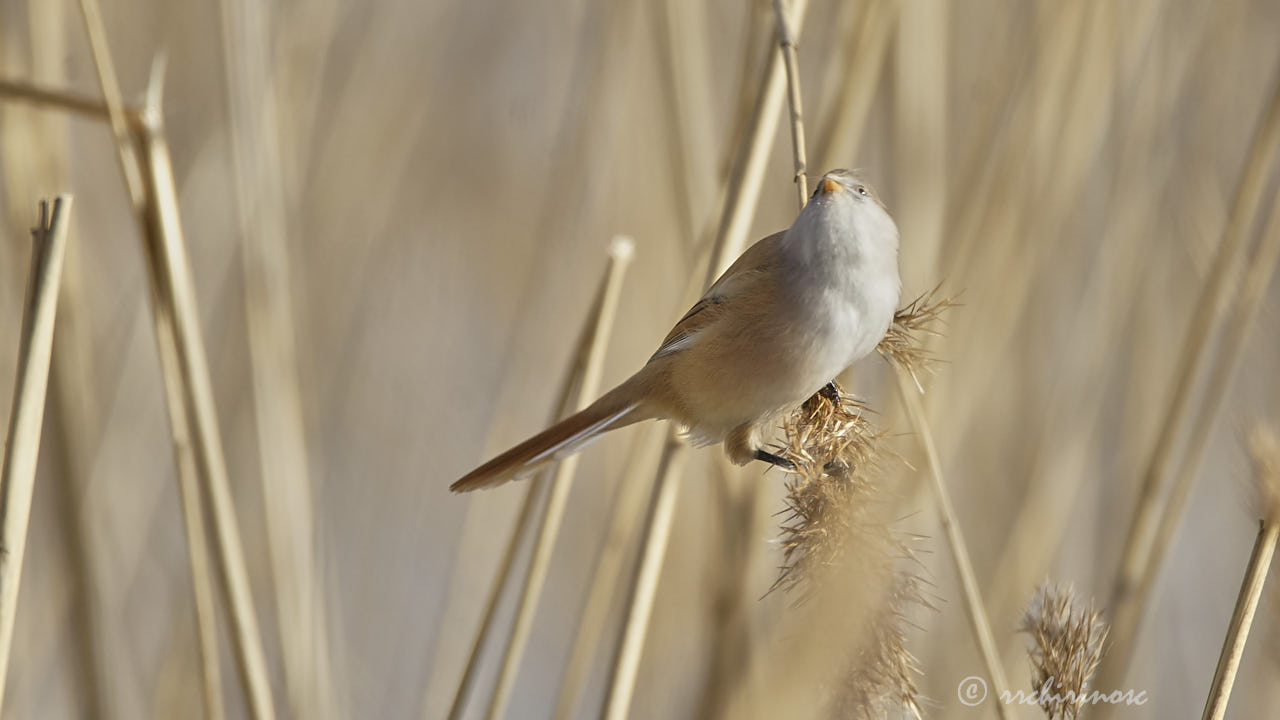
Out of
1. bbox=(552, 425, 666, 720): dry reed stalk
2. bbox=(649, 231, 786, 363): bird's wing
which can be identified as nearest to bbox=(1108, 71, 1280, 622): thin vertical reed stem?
bbox=(649, 231, 786, 363): bird's wing

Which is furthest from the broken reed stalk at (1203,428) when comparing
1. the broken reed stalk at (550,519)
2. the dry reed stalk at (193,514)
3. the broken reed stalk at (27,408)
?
the broken reed stalk at (27,408)

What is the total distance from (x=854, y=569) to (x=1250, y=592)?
15.6 inches

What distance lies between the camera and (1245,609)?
40.8 inches

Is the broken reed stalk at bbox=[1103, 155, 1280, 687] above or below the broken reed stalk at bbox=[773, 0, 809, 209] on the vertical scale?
below

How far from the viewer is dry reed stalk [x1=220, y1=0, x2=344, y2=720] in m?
1.66

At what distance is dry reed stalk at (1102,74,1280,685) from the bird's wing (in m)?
0.67

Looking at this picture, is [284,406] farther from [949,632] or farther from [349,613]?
[949,632]

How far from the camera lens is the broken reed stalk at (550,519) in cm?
145

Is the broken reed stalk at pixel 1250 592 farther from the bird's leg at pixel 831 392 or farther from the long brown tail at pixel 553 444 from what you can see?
the long brown tail at pixel 553 444

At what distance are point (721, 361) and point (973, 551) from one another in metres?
1.16

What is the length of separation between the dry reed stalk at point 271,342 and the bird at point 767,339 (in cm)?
47

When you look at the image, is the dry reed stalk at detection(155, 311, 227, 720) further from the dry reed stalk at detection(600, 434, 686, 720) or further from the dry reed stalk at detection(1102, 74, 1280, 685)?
the dry reed stalk at detection(1102, 74, 1280, 685)

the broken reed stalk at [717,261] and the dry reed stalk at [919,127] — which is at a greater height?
the dry reed stalk at [919,127]

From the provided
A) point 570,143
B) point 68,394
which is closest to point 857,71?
point 570,143
